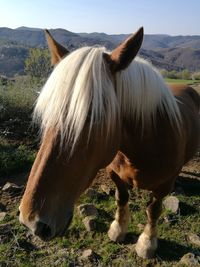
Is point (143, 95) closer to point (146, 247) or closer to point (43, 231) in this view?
point (43, 231)

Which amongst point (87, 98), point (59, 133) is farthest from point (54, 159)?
point (87, 98)

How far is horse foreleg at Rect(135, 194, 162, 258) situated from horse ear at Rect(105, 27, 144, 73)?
6.21ft

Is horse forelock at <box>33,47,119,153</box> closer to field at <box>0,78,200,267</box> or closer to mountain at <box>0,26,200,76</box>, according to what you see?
mountain at <box>0,26,200,76</box>

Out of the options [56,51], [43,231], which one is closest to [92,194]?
[56,51]

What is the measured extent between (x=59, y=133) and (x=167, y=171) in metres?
1.55

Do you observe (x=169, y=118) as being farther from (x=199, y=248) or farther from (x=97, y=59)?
(x=199, y=248)

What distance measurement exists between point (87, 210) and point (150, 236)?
0.89m

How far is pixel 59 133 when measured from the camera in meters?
A: 1.94

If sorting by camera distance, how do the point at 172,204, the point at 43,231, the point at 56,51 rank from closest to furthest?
1. the point at 43,231
2. the point at 56,51
3. the point at 172,204

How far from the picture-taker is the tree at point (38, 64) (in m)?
11.2

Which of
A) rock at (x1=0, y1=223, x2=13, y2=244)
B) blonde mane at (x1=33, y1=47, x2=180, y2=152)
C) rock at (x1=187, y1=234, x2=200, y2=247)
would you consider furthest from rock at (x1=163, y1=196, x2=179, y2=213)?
blonde mane at (x1=33, y1=47, x2=180, y2=152)

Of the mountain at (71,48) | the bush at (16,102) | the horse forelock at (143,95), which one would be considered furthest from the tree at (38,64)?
the horse forelock at (143,95)

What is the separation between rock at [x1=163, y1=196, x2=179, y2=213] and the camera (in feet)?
14.0

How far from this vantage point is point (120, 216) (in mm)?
3885
